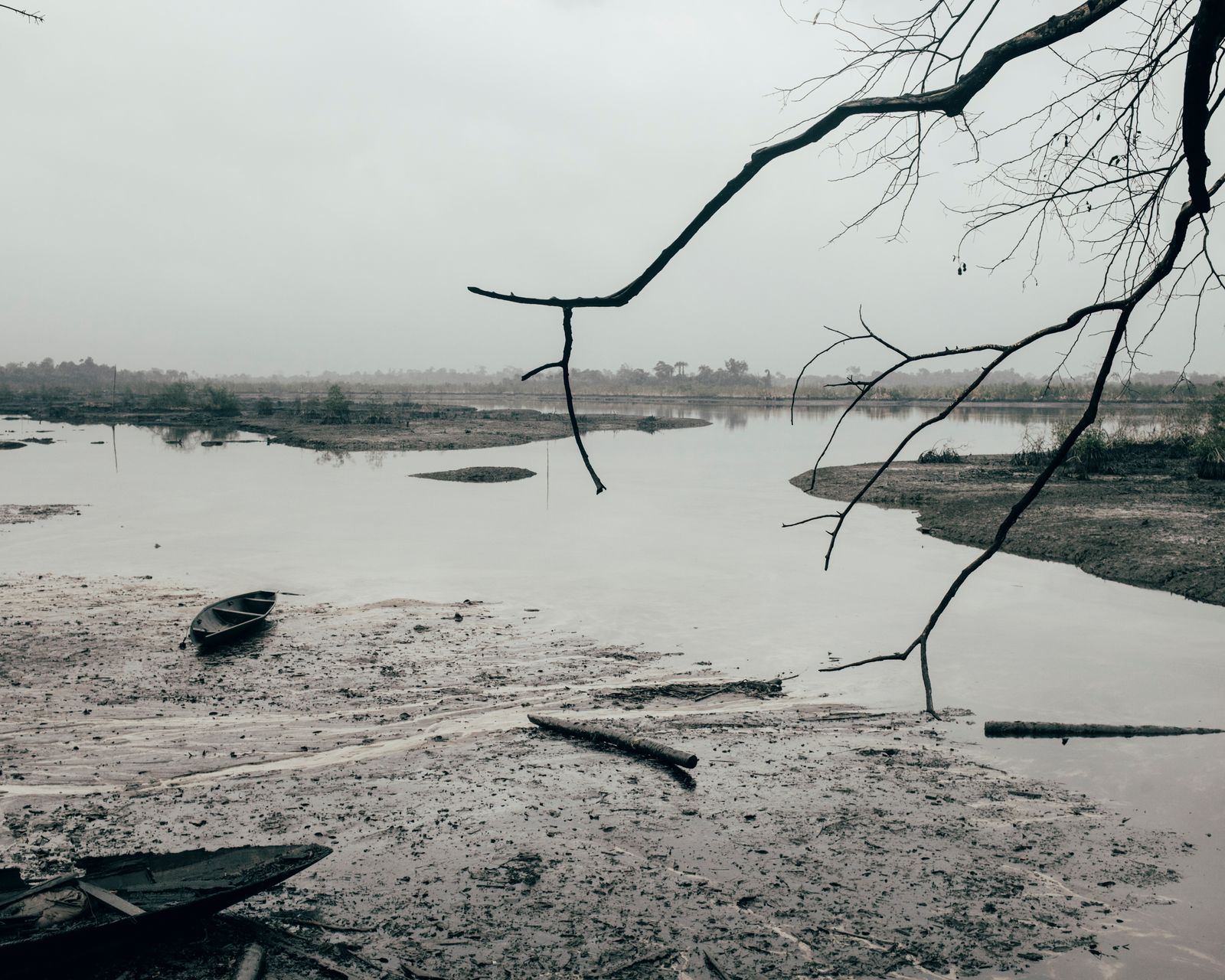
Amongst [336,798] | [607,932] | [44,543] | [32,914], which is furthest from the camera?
[44,543]

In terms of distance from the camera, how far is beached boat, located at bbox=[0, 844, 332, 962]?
159 inches

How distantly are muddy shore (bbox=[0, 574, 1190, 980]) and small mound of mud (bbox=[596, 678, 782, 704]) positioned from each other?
1.6 inches

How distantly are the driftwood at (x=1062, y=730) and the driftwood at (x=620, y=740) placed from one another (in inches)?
113

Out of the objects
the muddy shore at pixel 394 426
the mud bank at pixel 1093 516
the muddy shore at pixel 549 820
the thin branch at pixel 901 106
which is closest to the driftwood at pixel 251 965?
the muddy shore at pixel 549 820

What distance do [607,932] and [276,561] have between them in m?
11.7

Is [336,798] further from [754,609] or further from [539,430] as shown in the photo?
[539,430]

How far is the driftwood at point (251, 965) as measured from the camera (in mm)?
4203

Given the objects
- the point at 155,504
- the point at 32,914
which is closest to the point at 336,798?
the point at 32,914

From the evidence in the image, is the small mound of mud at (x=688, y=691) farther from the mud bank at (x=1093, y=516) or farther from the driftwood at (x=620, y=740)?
the mud bank at (x=1093, y=516)

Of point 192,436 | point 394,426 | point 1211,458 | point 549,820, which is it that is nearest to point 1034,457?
point 1211,458

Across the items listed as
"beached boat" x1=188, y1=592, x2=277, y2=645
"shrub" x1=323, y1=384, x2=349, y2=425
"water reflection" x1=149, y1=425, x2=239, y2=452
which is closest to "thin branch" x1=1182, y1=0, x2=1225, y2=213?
"beached boat" x1=188, y1=592, x2=277, y2=645

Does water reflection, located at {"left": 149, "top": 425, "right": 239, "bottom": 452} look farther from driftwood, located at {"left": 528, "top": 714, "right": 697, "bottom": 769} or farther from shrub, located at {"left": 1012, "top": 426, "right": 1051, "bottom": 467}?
driftwood, located at {"left": 528, "top": 714, "right": 697, "bottom": 769}

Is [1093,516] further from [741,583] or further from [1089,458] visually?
[741,583]

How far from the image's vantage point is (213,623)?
33.4ft
